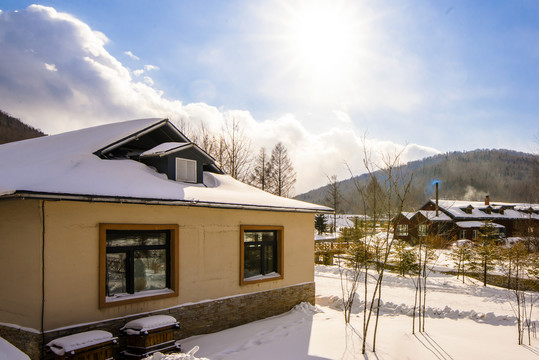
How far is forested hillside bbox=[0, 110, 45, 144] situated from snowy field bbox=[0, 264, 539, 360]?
30040 mm

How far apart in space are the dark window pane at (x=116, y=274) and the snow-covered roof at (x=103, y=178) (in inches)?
52.6

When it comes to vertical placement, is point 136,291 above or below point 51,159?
below

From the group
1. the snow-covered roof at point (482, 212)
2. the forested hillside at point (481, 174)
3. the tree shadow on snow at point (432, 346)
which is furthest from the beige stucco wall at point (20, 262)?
the forested hillside at point (481, 174)

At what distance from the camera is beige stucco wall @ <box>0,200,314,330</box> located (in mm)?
5707

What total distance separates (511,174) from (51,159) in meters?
149

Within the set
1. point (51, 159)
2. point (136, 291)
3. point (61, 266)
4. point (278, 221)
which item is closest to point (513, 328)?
point (278, 221)

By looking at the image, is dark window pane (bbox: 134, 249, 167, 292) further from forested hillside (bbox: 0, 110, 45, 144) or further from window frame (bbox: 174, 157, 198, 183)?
forested hillside (bbox: 0, 110, 45, 144)

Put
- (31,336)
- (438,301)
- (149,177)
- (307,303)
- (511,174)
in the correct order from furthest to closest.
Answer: (511,174) < (438,301) < (307,303) < (149,177) < (31,336)

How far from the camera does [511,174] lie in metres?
124

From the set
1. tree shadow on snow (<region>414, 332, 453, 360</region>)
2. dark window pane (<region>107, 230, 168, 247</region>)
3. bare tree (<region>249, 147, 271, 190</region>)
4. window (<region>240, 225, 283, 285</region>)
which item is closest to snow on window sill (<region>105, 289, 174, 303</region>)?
dark window pane (<region>107, 230, 168, 247</region>)

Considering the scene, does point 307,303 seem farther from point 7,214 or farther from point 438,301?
point 7,214

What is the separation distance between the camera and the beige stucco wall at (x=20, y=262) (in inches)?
221

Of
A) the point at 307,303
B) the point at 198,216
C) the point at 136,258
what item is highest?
the point at 198,216

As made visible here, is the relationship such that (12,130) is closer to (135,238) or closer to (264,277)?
(135,238)
